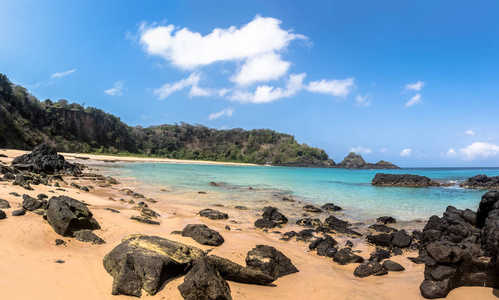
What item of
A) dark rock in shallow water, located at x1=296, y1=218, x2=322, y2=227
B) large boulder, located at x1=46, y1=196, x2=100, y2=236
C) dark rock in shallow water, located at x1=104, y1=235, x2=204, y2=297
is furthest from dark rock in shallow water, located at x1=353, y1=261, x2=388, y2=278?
large boulder, located at x1=46, y1=196, x2=100, y2=236

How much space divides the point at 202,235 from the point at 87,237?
296cm

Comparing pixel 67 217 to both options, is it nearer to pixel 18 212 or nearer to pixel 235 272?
pixel 18 212

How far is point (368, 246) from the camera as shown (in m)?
9.17

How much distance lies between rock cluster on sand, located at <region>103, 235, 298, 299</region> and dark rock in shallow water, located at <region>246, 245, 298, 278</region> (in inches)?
0.8

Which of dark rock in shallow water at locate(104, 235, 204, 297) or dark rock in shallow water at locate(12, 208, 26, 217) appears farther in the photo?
dark rock in shallow water at locate(12, 208, 26, 217)

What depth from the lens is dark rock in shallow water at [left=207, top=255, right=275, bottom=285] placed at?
505cm

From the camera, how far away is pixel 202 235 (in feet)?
25.2

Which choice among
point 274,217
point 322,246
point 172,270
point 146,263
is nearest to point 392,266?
point 322,246

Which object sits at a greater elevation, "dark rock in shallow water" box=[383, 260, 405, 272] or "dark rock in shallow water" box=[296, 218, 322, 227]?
"dark rock in shallow water" box=[383, 260, 405, 272]

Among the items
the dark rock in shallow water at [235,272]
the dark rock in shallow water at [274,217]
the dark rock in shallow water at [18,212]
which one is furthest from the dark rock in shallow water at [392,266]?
the dark rock in shallow water at [18,212]

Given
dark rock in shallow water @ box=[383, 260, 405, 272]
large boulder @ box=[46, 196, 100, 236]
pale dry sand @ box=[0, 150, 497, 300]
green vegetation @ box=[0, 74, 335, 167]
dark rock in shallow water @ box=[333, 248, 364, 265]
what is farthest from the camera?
green vegetation @ box=[0, 74, 335, 167]

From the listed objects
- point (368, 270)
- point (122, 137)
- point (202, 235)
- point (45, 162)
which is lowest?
point (368, 270)

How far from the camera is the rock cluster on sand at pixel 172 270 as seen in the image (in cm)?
423

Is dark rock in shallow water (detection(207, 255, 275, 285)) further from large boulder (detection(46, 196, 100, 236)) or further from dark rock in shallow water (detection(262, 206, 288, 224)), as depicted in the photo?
dark rock in shallow water (detection(262, 206, 288, 224))
